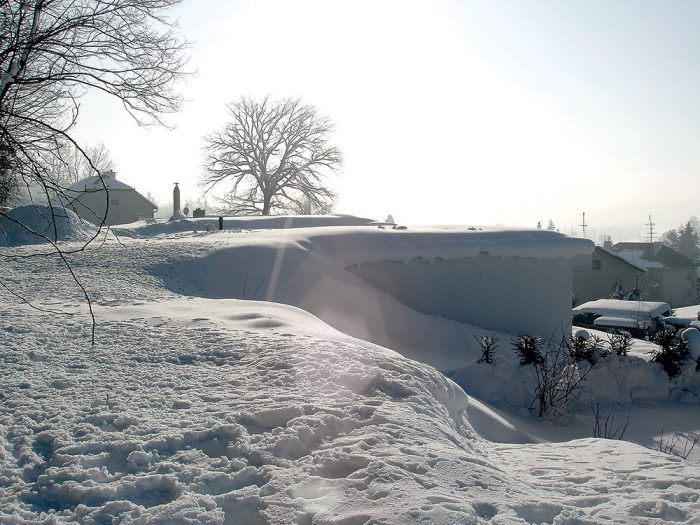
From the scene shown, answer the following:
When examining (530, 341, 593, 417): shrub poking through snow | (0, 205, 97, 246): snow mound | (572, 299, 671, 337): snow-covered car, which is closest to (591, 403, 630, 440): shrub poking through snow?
(530, 341, 593, 417): shrub poking through snow

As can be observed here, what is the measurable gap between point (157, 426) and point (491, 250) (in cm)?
1001

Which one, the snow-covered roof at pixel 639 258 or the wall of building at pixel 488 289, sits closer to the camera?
the wall of building at pixel 488 289

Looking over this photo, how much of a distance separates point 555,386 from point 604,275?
34.7 m

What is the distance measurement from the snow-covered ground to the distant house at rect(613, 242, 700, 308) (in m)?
42.3

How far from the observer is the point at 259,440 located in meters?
3.07

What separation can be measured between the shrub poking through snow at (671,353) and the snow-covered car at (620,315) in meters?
14.8

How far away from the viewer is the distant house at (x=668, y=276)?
43.0 metres

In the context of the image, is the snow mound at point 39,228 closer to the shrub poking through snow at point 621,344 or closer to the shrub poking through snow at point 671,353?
the shrub poking through snow at point 621,344

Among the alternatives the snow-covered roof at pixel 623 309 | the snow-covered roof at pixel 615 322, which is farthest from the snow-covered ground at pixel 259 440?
the snow-covered roof at pixel 623 309

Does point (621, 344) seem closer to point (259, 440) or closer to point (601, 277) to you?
point (259, 440)

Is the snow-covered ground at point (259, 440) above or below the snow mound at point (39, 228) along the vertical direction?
below

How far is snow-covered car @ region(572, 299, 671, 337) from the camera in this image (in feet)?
83.1

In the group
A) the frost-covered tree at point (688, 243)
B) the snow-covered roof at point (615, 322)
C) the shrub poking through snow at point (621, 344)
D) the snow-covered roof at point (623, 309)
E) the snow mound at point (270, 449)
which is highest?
the frost-covered tree at point (688, 243)

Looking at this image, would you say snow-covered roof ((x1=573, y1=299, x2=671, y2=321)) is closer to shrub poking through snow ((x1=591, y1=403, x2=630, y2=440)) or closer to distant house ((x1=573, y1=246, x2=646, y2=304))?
distant house ((x1=573, y1=246, x2=646, y2=304))
